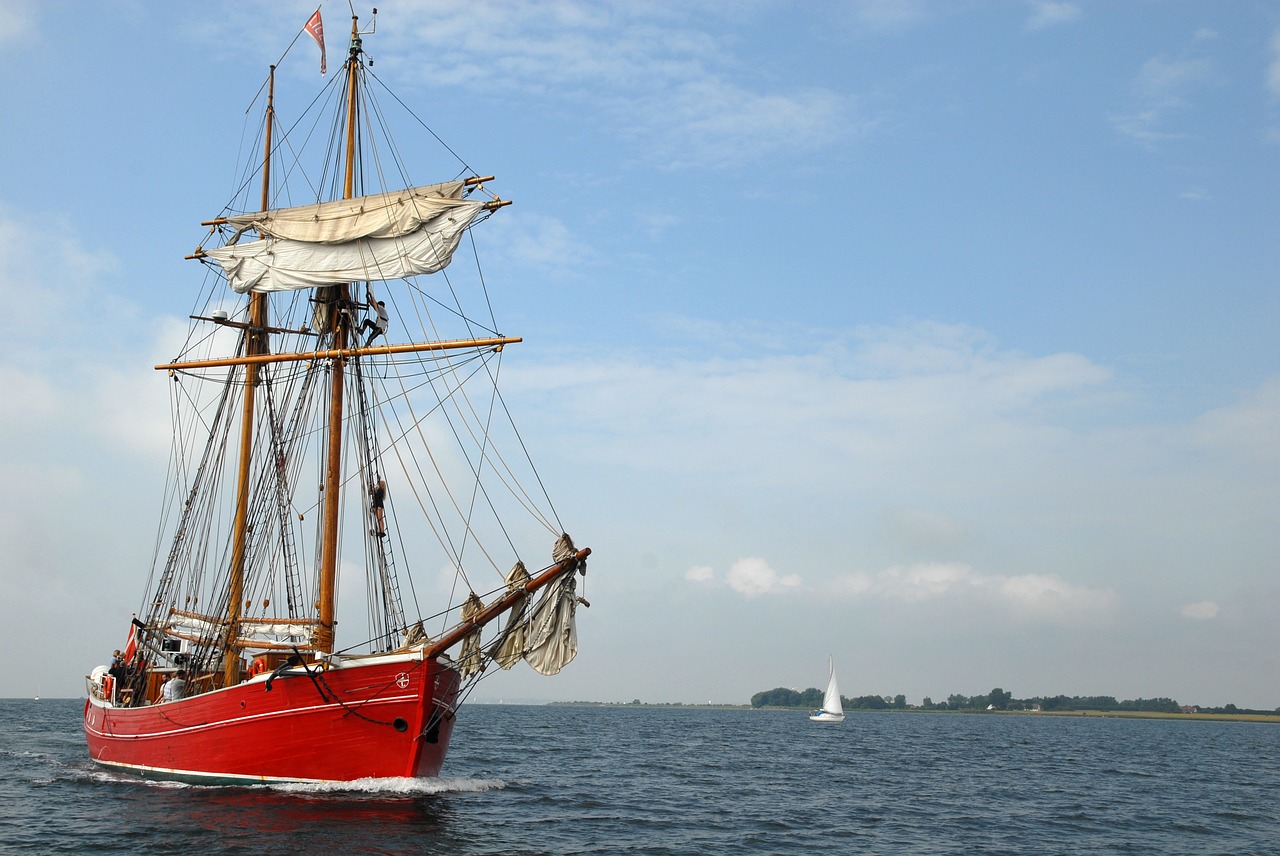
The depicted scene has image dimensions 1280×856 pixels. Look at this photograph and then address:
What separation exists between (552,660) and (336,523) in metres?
7.95

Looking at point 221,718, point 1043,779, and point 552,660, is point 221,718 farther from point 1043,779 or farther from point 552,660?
point 1043,779

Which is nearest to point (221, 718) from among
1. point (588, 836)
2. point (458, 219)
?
point (588, 836)

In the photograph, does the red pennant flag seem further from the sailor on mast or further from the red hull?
the red hull

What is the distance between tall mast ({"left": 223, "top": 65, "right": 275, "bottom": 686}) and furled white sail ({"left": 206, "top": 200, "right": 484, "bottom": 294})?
4.73m

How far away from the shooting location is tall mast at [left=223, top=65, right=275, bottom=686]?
121ft

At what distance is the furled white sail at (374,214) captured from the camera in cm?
3722

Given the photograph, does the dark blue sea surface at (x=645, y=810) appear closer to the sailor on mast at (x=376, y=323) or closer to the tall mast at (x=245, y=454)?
the tall mast at (x=245, y=454)

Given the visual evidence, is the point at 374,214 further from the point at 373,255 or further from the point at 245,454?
the point at 245,454

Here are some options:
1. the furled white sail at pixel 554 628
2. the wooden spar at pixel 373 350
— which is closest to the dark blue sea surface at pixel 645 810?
the furled white sail at pixel 554 628

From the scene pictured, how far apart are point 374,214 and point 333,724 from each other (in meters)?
17.6

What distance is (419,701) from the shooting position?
28.9 meters

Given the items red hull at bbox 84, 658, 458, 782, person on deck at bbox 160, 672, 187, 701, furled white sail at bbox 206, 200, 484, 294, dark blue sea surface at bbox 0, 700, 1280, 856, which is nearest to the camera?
dark blue sea surface at bbox 0, 700, 1280, 856

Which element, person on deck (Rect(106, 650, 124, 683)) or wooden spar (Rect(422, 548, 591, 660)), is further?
person on deck (Rect(106, 650, 124, 683))

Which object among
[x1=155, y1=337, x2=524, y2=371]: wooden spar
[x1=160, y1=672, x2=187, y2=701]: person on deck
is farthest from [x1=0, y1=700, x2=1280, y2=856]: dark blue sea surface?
[x1=155, y1=337, x2=524, y2=371]: wooden spar
